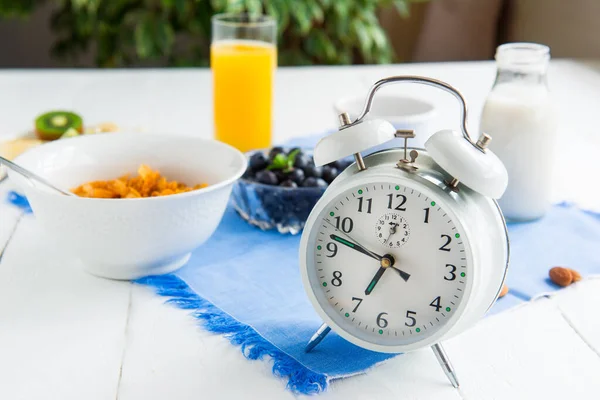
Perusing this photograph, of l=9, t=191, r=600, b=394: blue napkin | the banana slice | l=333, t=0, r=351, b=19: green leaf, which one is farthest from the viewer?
l=333, t=0, r=351, b=19: green leaf

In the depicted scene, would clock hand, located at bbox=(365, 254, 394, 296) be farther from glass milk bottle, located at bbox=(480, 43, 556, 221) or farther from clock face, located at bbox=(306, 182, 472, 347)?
glass milk bottle, located at bbox=(480, 43, 556, 221)

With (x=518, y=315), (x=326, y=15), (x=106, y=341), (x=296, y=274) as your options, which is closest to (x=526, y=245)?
(x=518, y=315)

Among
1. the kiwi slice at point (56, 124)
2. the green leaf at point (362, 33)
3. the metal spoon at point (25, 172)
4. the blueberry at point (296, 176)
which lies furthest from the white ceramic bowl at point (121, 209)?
the green leaf at point (362, 33)

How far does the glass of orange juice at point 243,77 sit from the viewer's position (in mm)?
1585

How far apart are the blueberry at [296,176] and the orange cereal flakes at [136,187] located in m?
0.15

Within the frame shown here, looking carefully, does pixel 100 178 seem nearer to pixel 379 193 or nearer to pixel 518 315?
pixel 379 193

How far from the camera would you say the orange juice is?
1589mm

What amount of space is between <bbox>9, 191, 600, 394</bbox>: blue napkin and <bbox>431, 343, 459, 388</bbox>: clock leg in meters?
0.07

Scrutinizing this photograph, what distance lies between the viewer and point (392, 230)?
0.84 m

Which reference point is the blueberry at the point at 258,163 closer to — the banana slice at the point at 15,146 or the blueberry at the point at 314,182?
the blueberry at the point at 314,182

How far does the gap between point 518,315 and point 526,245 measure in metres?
0.24

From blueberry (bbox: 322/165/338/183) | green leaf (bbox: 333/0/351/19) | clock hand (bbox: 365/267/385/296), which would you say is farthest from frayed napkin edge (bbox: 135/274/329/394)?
green leaf (bbox: 333/0/351/19)

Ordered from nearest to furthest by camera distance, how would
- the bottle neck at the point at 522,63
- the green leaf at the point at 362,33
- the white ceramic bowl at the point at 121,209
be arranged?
the white ceramic bowl at the point at 121,209 → the bottle neck at the point at 522,63 → the green leaf at the point at 362,33

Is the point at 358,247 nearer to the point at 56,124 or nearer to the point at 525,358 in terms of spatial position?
the point at 525,358
